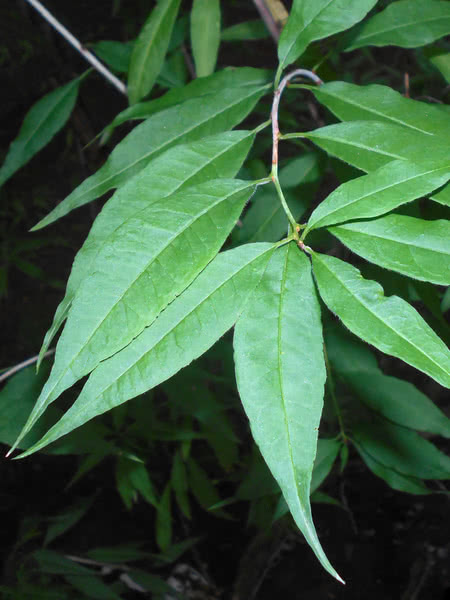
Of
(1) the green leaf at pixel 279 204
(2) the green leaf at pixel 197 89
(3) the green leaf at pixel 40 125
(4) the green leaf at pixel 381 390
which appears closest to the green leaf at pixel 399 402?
(4) the green leaf at pixel 381 390

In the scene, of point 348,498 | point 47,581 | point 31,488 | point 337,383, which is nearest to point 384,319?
point 337,383

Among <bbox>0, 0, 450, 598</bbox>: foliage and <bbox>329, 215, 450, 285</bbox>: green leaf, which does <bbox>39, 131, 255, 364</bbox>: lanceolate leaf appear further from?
<bbox>329, 215, 450, 285</bbox>: green leaf

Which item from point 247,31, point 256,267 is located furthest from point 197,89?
point 247,31

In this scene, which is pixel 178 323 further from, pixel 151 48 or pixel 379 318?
pixel 151 48

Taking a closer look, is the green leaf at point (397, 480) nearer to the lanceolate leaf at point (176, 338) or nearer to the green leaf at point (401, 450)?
the green leaf at point (401, 450)

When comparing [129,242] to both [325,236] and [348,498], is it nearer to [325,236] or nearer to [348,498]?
[325,236]
